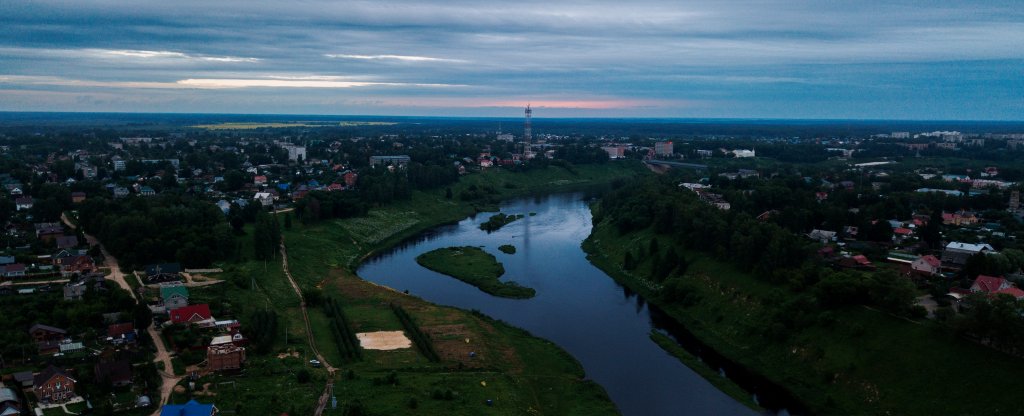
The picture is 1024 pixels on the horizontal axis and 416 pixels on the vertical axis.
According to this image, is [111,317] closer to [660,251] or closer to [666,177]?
[660,251]

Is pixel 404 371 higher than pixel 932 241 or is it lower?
lower

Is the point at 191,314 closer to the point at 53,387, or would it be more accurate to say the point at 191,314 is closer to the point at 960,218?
the point at 53,387

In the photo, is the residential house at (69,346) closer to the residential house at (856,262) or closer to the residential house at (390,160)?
the residential house at (856,262)

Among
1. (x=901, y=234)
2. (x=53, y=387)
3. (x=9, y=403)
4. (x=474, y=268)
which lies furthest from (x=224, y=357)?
(x=901, y=234)

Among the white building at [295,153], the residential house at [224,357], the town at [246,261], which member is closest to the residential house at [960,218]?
the town at [246,261]

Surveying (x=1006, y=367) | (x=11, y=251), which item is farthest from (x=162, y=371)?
(x=1006, y=367)

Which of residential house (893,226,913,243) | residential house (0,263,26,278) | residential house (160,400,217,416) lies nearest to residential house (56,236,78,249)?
residential house (0,263,26,278)

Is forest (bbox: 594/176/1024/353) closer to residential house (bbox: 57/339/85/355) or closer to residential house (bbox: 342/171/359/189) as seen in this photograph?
residential house (bbox: 57/339/85/355)
